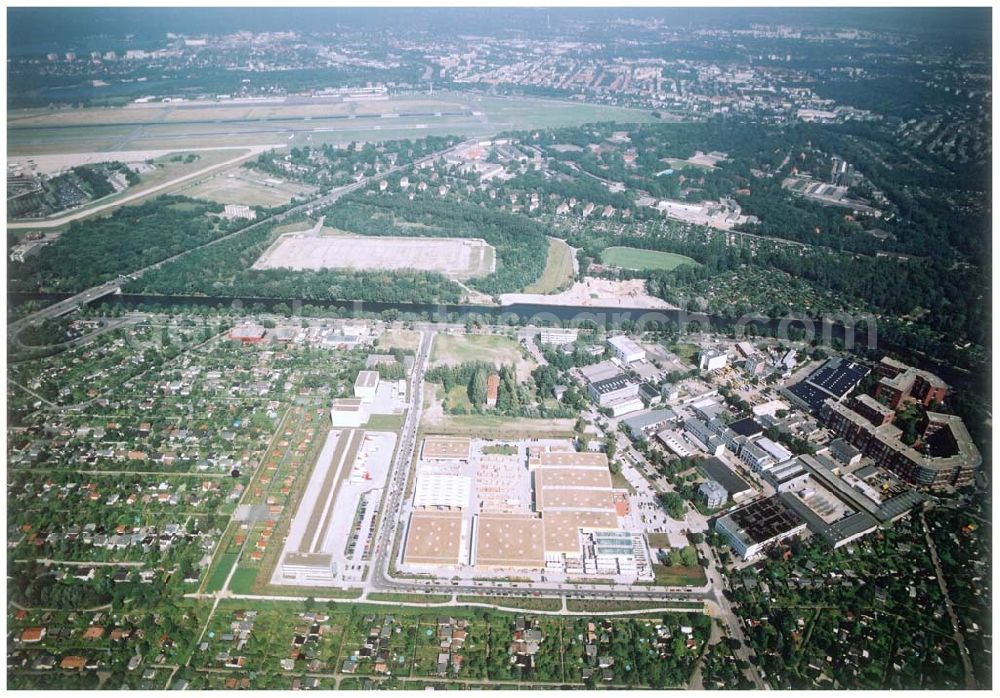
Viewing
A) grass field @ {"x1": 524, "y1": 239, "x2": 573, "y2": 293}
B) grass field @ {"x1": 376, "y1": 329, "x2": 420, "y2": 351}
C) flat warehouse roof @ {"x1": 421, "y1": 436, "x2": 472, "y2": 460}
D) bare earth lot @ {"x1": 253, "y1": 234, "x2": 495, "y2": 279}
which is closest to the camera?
flat warehouse roof @ {"x1": 421, "y1": 436, "x2": 472, "y2": 460}

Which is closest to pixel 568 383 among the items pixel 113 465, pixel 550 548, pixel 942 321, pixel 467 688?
pixel 550 548

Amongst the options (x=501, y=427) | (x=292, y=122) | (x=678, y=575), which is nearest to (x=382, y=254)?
(x=501, y=427)

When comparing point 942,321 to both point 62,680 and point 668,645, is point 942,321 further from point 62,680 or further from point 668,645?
point 62,680

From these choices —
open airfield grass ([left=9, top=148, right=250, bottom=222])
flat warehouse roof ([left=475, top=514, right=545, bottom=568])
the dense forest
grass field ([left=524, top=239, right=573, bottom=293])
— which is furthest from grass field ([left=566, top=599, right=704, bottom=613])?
open airfield grass ([left=9, top=148, right=250, bottom=222])

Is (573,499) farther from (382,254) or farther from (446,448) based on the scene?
(382,254)

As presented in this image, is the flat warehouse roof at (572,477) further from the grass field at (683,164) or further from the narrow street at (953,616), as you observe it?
the grass field at (683,164)

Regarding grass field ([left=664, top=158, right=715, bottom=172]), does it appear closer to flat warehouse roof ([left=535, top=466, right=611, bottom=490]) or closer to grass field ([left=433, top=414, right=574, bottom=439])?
grass field ([left=433, top=414, right=574, bottom=439])
